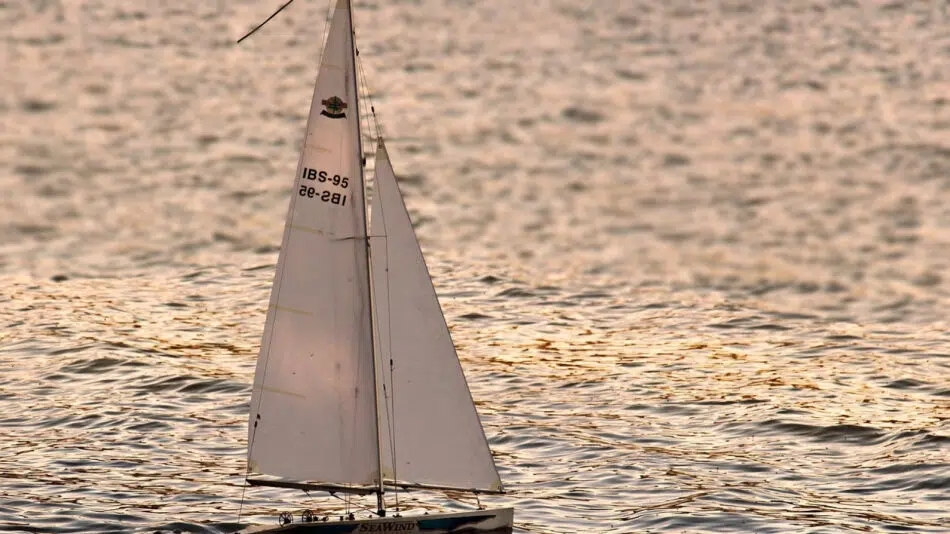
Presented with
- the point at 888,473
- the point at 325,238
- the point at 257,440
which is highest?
the point at 325,238

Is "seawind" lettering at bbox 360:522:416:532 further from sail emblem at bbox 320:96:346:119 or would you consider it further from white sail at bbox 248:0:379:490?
sail emblem at bbox 320:96:346:119

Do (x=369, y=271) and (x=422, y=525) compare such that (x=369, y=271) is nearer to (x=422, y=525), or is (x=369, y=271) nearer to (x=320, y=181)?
(x=320, y=181)

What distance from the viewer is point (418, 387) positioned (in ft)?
126

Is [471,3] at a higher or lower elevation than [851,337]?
higher

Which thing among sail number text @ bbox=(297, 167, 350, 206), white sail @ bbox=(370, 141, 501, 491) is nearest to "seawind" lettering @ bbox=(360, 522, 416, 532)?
white sail @ bbox=(370, 141, 501, 491)

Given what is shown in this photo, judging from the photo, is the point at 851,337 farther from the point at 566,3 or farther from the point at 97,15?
the point at 97,15

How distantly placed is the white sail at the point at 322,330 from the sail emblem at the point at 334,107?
0.8 inches

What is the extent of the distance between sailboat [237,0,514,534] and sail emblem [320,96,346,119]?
697 mm

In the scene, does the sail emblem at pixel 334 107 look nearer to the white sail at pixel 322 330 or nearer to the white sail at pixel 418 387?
the white sail at pixel 322 330

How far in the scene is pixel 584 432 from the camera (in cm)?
5078

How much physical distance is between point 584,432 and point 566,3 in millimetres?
52918

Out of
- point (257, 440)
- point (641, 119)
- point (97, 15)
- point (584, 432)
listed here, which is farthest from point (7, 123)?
point (257, 440)

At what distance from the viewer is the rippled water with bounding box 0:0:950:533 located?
155 ft

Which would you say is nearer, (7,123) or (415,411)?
(415,411)
